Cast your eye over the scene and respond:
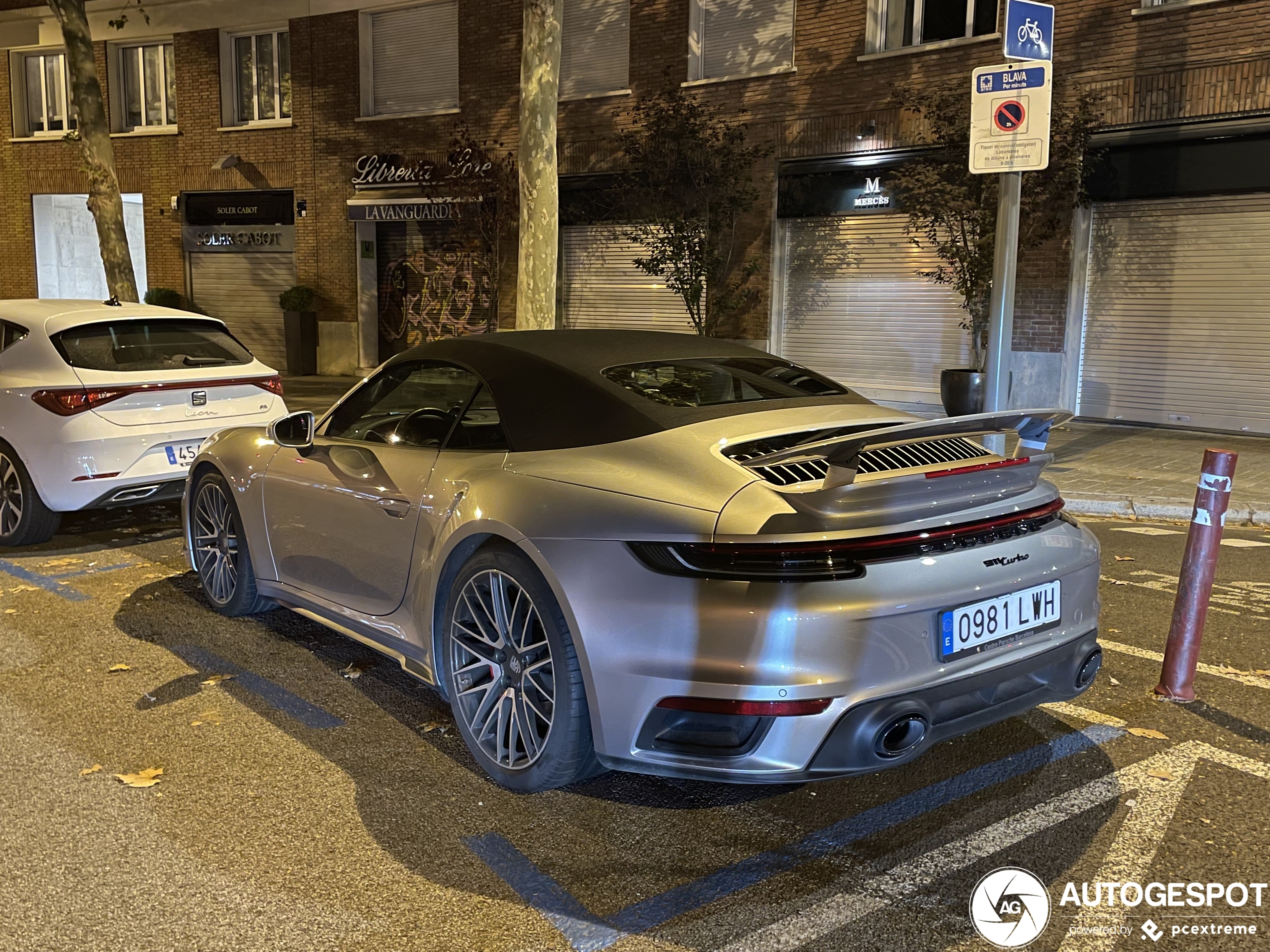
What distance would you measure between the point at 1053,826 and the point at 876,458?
1213 mm

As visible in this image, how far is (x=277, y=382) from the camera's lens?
7730 mm

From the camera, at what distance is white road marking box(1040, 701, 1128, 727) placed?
4137mm

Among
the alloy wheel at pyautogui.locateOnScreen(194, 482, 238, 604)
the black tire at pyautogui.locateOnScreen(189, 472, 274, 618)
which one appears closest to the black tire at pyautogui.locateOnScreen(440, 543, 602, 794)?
the black tire at pyautogui.locateOnScreen(189, 472, 274, 618)

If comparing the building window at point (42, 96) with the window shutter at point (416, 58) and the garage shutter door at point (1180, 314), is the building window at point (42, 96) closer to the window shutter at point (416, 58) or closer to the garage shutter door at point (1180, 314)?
the window shutter at point (416, 58)

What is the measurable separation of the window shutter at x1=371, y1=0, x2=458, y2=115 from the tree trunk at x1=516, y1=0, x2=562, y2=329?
9.32m

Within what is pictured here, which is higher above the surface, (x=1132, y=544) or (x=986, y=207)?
(x=986, y=207)

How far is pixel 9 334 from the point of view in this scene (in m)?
7.18

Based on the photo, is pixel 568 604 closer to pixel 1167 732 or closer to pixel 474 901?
pixel 474 901

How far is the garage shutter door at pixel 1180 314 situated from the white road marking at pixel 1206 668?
9.95 metres

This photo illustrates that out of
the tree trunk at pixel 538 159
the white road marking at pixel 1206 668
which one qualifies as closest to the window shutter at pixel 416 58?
the tree trunk at pixel 538 159

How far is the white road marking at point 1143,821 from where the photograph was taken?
9.10 feet

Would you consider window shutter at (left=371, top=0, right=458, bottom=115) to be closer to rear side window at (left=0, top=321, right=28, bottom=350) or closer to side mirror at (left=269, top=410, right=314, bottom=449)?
rear side window at (left=0, top=321, right=28, bottom=350)

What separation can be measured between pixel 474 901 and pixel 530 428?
61.0 inches

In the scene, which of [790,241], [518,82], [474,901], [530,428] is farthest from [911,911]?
[518,82]
